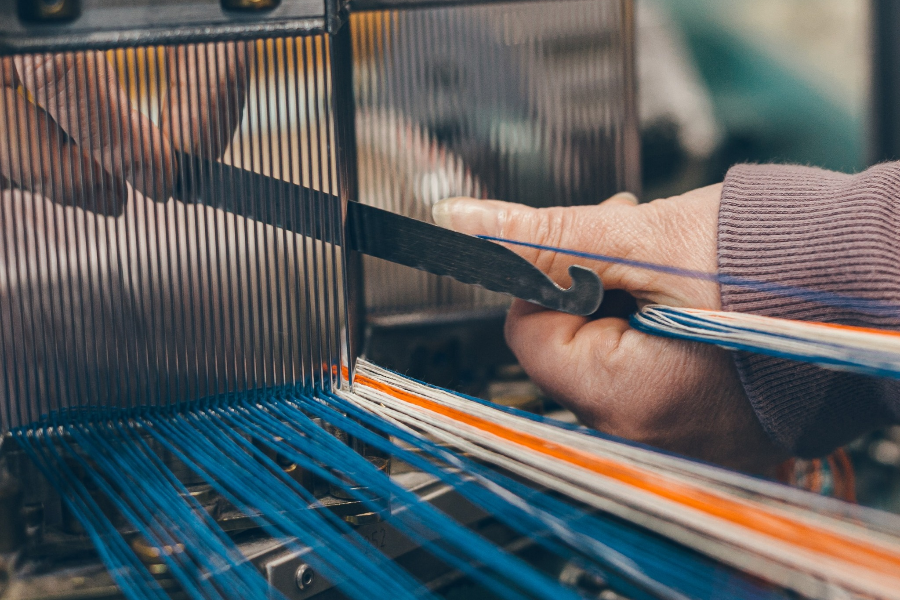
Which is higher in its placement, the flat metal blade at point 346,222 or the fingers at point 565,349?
the flat metal blade at point 346,222

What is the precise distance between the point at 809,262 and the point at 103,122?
0.62 meters

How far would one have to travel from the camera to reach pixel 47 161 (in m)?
0.58

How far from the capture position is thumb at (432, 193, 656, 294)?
23.1 inches

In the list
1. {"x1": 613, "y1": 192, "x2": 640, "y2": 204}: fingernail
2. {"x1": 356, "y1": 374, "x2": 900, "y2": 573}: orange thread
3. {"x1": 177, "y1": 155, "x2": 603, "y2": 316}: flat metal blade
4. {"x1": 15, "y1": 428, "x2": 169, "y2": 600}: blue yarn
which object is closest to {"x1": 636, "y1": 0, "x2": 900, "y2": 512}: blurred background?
{"x1": 613, "y1": 192, "x2": 640, "y2": 204}: fingernail

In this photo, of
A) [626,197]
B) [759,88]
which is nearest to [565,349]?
[626,197]

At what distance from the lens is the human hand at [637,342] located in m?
0.57

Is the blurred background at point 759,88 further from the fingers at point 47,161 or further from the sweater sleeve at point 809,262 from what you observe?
the fingers at point 47,161

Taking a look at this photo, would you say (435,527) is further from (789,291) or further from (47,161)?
(47,161)

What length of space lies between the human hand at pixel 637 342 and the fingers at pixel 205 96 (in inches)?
8.5

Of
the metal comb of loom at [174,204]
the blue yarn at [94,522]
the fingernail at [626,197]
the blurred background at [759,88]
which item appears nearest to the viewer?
the blue yarn at [94,522]

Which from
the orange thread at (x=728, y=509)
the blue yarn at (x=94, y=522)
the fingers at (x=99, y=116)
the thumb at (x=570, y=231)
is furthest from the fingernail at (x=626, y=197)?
the blue yarn at (x=94, y=522)

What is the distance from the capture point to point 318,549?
1.38 feet

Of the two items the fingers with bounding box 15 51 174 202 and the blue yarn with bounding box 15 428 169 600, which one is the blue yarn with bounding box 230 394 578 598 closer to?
the blue yarn with bounding box 15 428 169 600

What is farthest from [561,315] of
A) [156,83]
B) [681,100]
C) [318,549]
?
[681,100]
